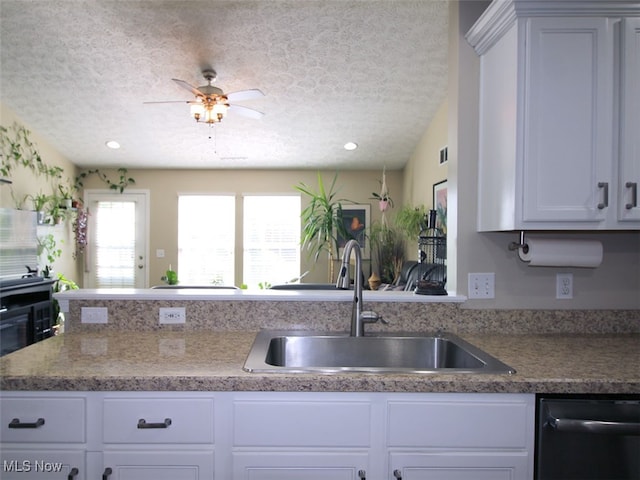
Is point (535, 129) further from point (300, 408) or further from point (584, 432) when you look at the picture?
point (300, 408)

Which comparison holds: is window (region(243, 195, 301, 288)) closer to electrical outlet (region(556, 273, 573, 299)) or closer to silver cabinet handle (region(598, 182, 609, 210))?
electrical outlet (region(556, 273, 573, 299))

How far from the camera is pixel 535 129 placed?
4.53 feet

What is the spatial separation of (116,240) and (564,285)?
6.21 meters

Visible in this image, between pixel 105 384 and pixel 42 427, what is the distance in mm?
228

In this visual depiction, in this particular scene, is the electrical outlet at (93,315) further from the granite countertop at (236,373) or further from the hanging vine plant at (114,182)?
the hanging vine plant at (114,182)

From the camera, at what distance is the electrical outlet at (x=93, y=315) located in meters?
1.69

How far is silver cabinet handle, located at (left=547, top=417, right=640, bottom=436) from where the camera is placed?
3.53ft

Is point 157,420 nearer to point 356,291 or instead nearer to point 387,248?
point 356,291

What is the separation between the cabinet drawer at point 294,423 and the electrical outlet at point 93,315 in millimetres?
933

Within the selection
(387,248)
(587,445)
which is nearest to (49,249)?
(387,248)

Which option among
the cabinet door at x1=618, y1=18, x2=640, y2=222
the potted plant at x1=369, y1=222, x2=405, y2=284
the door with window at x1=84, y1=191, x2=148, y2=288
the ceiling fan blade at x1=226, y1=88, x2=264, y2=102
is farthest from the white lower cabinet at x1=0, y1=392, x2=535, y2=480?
the door with window at x1=84, y1=191, x2=148, y2=288

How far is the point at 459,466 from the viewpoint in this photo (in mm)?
1125

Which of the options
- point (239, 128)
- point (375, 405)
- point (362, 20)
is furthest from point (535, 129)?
point (239, 128)

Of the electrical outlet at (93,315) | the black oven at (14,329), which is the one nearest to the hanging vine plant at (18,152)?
the black oven at (14,329)
